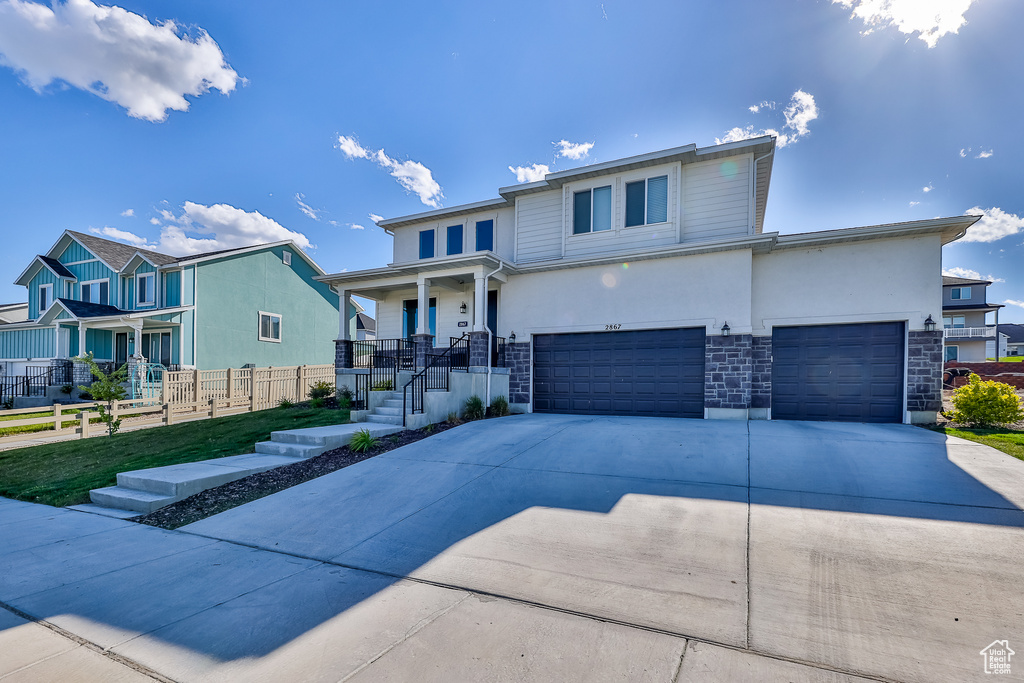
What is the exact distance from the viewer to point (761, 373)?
1055 centimetres

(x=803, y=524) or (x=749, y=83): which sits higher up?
(x=749, y=83)

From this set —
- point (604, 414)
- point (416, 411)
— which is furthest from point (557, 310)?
point (416, 411)

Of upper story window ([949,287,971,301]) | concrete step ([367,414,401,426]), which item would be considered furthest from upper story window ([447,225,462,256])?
upper story window ([949,287,971,301])

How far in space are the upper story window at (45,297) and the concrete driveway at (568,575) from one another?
24995 millimetres

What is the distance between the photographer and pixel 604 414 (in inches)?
455

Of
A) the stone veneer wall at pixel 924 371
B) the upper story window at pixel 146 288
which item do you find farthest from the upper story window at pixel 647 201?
the upper story window at pixel 146 288

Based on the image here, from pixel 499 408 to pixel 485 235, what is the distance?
5931 mm

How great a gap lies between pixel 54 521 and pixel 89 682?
4297 millimetres

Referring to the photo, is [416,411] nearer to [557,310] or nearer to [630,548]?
[557,310]

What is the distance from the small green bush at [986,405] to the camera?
893cm

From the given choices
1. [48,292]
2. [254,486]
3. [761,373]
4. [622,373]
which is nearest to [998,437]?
[761,373]

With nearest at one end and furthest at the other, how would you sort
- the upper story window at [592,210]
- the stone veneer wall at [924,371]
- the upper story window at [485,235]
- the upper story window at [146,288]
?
the stone veneer wall at [924,371] < the upper story window at [592,210] < the upper story window at [485,235] < the upper story window at [146,288]

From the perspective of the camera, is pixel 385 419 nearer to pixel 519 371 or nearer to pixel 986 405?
pixel 519 371

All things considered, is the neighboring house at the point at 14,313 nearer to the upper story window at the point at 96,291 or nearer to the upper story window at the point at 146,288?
the upper story window at the point at 96,291
